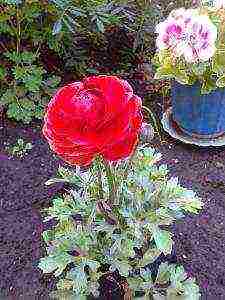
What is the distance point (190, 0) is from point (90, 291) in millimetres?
1654

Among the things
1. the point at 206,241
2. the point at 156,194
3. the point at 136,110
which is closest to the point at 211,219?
the point at 206,241

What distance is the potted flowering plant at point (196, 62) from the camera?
99.9 inches

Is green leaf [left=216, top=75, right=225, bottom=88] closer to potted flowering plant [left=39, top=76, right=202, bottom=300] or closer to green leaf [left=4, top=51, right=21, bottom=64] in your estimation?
potted flowering plant [left=39, top=76, right=202, bottom=300]

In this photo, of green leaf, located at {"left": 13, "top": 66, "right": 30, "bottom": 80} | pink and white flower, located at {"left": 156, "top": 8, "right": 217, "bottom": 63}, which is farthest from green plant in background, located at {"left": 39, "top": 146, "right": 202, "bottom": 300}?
green leaf, located at {"left": 13, "top": 66, "right": 30, "bottom": 80}

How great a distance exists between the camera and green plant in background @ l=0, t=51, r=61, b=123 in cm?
296

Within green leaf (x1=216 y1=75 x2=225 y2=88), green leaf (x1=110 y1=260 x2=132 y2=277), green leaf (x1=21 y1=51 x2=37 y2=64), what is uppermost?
green leaf (x1=216 y1=75 x2=225 y2=88)

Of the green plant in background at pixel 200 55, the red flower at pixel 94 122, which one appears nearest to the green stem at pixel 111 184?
the red flower at pixel 94 122

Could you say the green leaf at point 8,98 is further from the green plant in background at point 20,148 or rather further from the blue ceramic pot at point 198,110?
the blue ceramic pot at point 198,110

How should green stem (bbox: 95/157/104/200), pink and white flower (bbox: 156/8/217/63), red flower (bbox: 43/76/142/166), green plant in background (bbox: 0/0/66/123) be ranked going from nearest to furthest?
red flower (bbox: 43/76/142/166)
green stem (bbox: 95/157/104/200)
pink and white flower (bbox: 156/8/217/63)
green plant in background (bbox: 0/0/66/123)

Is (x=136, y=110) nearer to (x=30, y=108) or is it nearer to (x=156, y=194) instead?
(x=156, y=194)

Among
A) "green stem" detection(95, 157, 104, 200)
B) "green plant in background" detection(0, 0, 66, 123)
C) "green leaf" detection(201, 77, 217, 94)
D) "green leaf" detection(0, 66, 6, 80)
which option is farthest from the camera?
"green leaf" detection(0, 66, 6, 80)

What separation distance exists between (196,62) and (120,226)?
2.92ft

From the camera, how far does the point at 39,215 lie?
2.61 metres

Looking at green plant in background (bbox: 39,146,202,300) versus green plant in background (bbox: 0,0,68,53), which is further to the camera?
green plant in background (bbox: 0,0,68,53)
